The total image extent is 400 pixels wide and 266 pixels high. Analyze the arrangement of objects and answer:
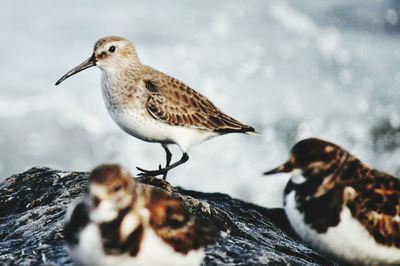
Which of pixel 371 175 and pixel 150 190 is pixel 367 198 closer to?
pixel 371 175

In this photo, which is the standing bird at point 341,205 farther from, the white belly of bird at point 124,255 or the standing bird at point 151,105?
the standing bird at point 151,105

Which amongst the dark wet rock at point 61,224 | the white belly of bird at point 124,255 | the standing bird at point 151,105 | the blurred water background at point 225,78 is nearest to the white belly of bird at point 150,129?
the standing bird at point 151,105

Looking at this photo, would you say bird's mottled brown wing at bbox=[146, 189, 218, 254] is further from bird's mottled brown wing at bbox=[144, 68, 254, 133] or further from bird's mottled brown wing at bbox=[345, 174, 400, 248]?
bird's mottled brown wing at bbox=[144, 68, 254, 133]

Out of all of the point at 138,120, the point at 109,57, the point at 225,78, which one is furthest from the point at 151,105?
the point at 225,78

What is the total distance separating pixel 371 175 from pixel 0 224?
12.3 feet

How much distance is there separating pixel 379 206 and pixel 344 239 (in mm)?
429

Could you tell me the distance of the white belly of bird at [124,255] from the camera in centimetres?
544

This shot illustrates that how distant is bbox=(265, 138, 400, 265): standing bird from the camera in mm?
6355

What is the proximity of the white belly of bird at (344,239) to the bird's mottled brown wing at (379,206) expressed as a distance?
0.06 m

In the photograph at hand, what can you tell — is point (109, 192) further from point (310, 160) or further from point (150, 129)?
point (150, 129)

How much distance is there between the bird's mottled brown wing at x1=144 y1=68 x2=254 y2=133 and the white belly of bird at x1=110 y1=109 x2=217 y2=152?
78 mm

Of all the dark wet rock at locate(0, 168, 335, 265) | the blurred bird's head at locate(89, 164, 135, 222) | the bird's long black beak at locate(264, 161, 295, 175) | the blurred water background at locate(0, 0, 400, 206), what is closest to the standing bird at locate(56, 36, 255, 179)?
the dark wet rock at locate(0, 168, 335, 265)

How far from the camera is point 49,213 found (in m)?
7.99

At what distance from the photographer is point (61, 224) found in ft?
24.4
